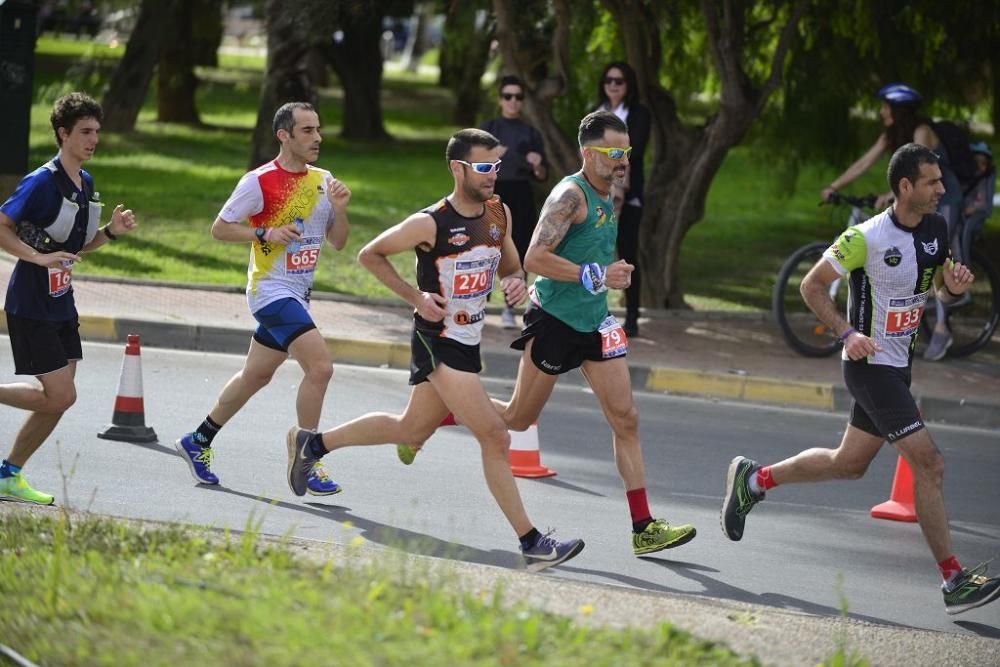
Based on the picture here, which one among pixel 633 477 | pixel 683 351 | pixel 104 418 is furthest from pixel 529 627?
pixel 683 351

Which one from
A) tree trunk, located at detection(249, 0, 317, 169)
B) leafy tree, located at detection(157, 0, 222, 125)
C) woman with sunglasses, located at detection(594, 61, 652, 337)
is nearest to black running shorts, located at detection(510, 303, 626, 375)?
woman with sunglasses, located at detection(594, 61, 652, 337)

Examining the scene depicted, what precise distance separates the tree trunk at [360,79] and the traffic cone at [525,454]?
2540 centimetres

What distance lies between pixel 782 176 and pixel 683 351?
7929mm

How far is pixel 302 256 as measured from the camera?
Answer: 25.8 ft

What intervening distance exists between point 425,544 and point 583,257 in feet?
4.69

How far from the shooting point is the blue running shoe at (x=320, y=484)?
26.0ft

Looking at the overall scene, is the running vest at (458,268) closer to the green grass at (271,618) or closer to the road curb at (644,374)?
the green grass at (271,618)

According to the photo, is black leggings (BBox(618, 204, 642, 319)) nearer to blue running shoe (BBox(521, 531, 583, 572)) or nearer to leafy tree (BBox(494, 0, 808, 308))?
leafy tree (BBox(494, 0, 808, 308))

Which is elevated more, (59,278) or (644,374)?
(59,278)

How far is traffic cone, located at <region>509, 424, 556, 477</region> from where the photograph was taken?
8766mm

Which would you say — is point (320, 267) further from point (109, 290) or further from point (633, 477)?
point (633, 477)

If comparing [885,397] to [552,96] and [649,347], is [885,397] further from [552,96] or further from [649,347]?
[552,96]

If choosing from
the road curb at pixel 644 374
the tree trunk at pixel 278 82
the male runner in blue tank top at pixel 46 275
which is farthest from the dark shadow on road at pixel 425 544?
the tree trunk at pixel 278 82

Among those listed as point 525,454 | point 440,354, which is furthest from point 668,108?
point 440,354
